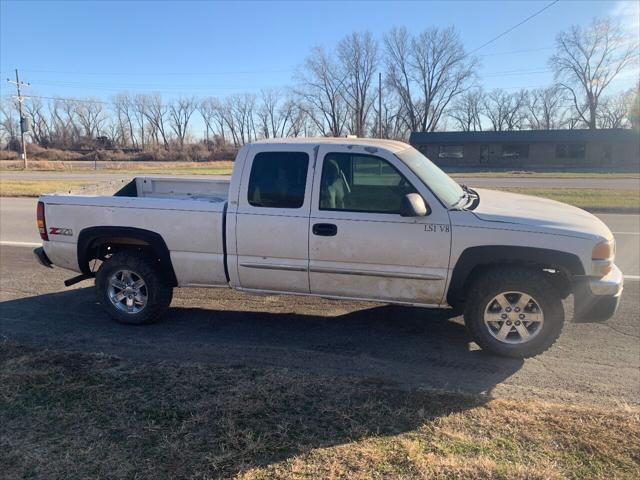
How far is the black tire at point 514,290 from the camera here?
4.17m

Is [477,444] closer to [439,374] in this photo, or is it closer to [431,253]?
[439,374]

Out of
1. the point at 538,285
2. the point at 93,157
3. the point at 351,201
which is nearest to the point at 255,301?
the point at 351,201

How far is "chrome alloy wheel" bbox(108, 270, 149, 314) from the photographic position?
516 cm

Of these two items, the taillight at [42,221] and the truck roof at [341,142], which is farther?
the taillight at [42,221]

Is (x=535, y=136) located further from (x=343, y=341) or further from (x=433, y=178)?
(x=343, y=341)

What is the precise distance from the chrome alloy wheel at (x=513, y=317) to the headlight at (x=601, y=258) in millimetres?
552

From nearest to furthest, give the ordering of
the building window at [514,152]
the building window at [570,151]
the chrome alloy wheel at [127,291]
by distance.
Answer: the chrome alloy wheel at [127,291] < the building window at [570,151] < the building window at [514,152]

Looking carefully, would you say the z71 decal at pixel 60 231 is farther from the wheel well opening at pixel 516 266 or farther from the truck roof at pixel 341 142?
the wheel well opening at pixel 516 266

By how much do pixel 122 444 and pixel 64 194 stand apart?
3335 millimetres

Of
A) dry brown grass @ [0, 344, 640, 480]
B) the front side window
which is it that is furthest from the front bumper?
the front side window

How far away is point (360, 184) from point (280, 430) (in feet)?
7.92

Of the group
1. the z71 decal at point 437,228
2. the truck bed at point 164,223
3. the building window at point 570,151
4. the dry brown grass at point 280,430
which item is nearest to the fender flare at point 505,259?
the z71 decal at point 437,228

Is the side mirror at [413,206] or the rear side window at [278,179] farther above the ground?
the rear side window at [278,179]

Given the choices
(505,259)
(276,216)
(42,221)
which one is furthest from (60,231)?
(505,259)
